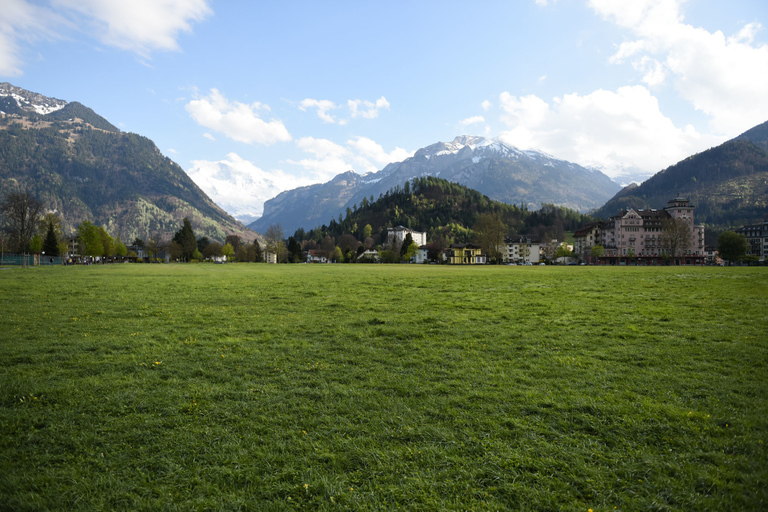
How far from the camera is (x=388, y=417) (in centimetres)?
678

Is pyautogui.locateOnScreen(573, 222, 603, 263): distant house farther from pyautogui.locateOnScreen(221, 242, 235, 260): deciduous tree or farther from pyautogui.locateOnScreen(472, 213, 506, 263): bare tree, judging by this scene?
pyautogui.locateOnScreen(221, 242, 235, 260): deciduous tree

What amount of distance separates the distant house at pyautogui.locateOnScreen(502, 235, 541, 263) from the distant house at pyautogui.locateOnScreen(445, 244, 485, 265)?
2248cm

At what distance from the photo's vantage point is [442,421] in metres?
6.57

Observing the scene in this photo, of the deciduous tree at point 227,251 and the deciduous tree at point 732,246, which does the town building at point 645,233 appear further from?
the deciduous tree at point 227,251

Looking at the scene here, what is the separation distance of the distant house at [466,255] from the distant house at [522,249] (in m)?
22.5

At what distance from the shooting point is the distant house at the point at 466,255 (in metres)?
162

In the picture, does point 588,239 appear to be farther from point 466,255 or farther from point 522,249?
point 466,255

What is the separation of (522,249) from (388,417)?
186264mm

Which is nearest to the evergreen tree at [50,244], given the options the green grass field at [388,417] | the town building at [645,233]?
the green grass field at [388,417]

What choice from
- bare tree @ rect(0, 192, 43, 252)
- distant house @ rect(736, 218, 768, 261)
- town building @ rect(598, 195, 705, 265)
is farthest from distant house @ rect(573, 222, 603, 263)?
bare tree @ rect(0, 192, 43, 252)

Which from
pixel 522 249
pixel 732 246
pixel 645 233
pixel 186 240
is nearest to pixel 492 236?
pixel 732 246

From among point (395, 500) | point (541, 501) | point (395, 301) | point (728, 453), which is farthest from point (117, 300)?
point (728, 453)

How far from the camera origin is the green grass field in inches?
191

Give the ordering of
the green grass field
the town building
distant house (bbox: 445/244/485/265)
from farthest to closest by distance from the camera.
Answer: distant house (bbox: 445/244/485/265) < the town building < the green grass field
